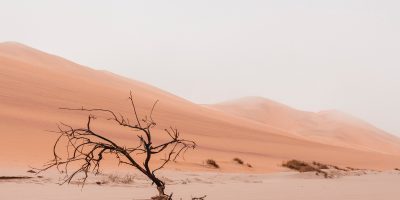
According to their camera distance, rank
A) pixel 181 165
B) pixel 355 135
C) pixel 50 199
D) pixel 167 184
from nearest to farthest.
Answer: pixel 50 199 → pixel 167 184 → pixel 181 165 → pixel 355 135

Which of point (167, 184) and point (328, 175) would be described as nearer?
point (167, 184)

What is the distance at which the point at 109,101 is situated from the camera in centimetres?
3039

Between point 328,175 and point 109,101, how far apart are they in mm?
18693

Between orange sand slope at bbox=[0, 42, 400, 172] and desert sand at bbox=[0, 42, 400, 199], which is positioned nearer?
desert sand at bbox=[0, 42, 400, 199]

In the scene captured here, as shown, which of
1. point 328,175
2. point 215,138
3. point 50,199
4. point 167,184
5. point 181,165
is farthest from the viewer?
point 215,138

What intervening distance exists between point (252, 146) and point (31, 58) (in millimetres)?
23415

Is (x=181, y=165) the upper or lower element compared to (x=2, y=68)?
lower

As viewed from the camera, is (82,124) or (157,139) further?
(157,139)

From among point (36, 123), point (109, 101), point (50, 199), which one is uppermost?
point (109, 101)

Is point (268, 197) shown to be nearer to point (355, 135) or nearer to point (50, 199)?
point (50, 199)

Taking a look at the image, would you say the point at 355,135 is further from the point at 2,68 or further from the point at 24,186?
the point at 24,186

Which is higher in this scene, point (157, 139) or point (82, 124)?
point (82, 124)

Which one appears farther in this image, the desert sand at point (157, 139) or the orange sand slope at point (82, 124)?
the orange sand slope at point (82, 124)

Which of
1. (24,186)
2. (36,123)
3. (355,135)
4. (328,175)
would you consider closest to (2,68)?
(36,123)
